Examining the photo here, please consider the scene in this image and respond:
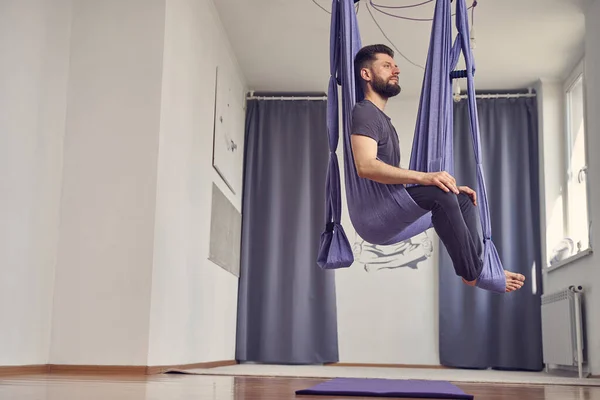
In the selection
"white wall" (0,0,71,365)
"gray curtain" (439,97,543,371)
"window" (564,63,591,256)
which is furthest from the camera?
"gray curtain" (439,97,543,371)

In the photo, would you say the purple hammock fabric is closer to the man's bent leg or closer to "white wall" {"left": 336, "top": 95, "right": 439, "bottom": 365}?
the man's bent leg

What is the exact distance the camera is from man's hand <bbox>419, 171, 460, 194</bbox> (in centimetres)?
301

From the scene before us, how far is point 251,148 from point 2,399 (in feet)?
16.9

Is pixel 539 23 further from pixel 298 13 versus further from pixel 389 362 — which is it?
pixel 389 362

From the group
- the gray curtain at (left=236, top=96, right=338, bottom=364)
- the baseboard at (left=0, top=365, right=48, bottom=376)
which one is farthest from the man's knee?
the gray curtain at (left=236, top=96, right=338, bottom=364)

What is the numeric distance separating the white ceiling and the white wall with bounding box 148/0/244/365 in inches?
13.6

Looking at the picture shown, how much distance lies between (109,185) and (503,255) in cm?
379

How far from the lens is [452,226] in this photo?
3033 millimetres

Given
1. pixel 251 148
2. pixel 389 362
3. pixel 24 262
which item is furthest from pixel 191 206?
pixel 389 362

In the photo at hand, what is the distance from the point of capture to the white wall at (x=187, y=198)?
418 cm

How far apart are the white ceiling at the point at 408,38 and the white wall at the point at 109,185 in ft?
4.47

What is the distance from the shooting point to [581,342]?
5.26 m

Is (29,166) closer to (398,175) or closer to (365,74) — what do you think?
(365,74)

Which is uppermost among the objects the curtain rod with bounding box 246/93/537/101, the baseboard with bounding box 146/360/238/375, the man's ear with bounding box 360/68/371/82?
the curtain rod with bounding box 246/93/537/101
